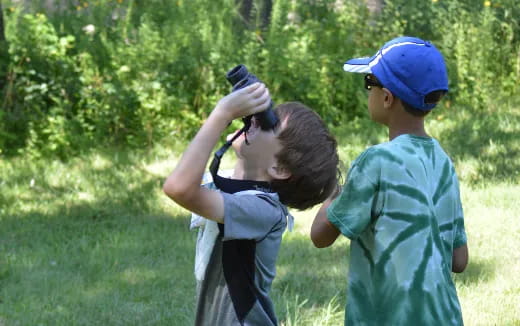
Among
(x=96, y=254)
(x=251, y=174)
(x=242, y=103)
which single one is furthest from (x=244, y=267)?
(x=96, y=254)

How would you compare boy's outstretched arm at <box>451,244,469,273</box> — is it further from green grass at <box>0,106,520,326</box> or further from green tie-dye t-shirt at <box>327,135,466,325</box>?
green grass at <box>0,106,520,326</box>

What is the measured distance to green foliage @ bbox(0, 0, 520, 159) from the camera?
7.47 m

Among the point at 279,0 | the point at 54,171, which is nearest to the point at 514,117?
the point at 279,0

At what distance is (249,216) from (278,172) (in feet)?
0.73

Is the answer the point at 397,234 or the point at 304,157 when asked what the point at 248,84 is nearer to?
the point at 304,157

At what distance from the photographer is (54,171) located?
6.66 m

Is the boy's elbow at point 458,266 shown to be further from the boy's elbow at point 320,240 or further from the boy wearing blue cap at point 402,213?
the boy's elbow at point 320,240

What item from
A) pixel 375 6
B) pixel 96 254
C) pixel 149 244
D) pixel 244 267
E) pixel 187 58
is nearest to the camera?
pixel 244 267

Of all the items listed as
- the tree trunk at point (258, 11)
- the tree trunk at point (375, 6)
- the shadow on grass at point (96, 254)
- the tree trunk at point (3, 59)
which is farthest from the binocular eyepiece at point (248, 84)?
the tree trunk at point (375, 6)

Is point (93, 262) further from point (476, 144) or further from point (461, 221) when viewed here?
point (476, 144)

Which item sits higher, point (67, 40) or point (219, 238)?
point (219, 238)

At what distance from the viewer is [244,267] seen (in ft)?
8.04

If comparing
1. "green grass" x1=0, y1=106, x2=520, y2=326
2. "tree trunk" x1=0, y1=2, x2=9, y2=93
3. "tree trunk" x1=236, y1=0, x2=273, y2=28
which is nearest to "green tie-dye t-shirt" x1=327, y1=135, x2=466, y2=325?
"green grass" x1=0, y1=106, x2=520, y2=326

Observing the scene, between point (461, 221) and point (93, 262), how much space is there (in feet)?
10.1
